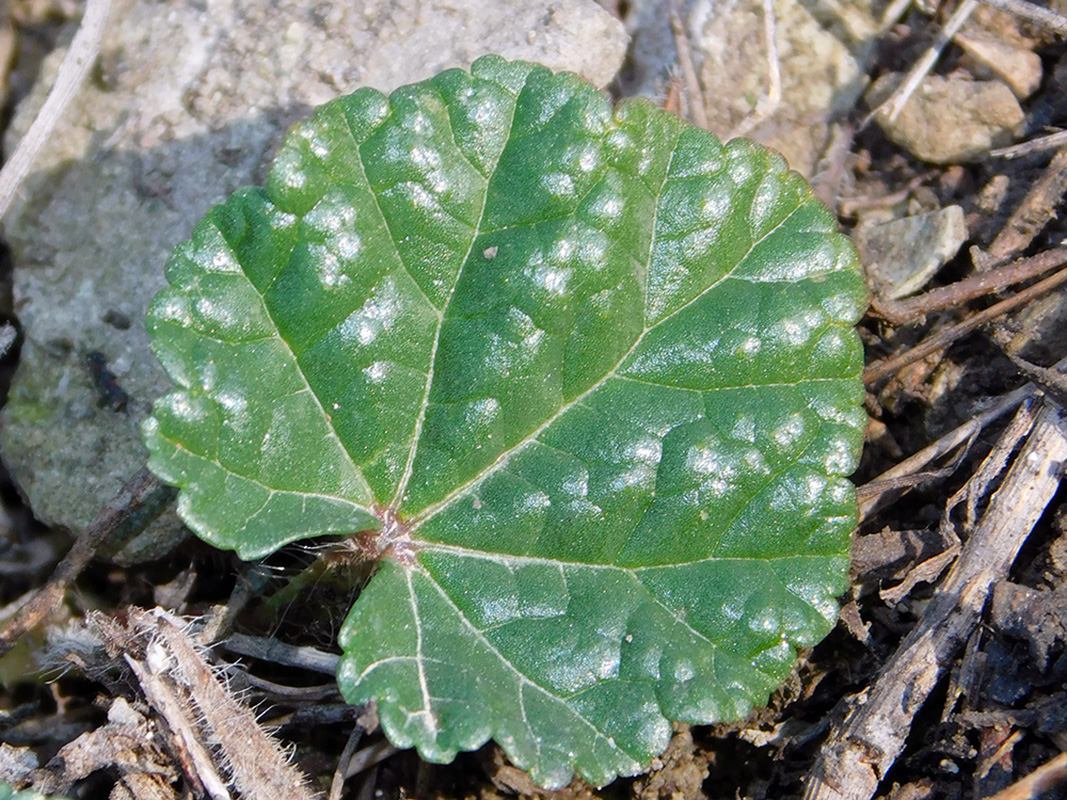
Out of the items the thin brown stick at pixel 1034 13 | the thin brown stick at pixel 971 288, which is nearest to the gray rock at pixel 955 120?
the thin brown stick at pixel 1034 13

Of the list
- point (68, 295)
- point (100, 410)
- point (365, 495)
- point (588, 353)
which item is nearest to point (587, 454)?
point (588, 353)

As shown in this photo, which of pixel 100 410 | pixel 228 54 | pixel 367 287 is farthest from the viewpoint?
pixel 228 54

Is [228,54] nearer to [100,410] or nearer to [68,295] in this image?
[68,295]

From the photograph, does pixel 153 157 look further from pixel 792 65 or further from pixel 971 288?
pixel 971 288

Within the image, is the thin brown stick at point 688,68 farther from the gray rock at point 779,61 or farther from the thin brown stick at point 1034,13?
the thin brown stick at point 1034,13

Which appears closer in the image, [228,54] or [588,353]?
[588,353]

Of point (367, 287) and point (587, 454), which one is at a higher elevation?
point (367, 287)

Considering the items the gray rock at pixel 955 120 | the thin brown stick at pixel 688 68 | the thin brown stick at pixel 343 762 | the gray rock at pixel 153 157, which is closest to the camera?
the thin brown stick at pixel 343 762
